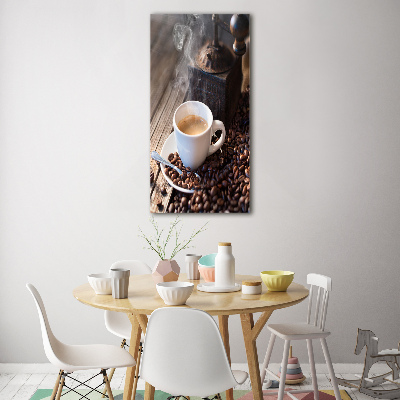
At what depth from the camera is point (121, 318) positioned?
128 inches

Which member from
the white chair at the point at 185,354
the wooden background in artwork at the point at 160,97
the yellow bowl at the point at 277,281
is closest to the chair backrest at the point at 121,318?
the wooden background in artwork at the point at 160,97

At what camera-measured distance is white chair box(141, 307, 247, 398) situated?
1.96 meters

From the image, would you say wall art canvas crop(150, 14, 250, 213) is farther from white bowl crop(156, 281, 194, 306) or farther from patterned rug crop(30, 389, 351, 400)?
white bowl crop(156, 281, 194, 306)

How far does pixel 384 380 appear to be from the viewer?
341cm

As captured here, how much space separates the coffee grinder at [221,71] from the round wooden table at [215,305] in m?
1.46

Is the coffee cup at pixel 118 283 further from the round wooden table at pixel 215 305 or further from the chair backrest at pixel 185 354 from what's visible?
the chair backrest at pixel 185 354

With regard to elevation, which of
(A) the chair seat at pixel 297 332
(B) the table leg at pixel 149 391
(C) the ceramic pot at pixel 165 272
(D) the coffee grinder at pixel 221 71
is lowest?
(B) the table leg at pixel 149 391

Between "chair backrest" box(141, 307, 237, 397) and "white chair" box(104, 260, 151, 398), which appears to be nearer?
"chair backrest" box(141, 307, 237, 397)

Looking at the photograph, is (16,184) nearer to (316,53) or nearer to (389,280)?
(316,53)

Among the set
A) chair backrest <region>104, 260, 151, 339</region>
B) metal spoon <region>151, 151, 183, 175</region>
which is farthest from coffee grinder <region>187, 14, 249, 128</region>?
chair backrest <region>104, 260, 151, 339</region>

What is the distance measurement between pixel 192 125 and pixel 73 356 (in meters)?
1.83

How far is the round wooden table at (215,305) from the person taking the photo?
2199mm

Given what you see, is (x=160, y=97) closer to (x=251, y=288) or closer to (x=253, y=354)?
(x=251, y=288)

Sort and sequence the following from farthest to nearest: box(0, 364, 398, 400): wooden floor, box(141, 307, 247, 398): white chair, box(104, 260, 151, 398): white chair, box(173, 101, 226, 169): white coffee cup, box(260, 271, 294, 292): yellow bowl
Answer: box(173, 101, 226, 169): white coffee cup < box(0, 364, 398, 400): wooden floor < box(104, 260, 151, 398): white chair < box(260, 271, 294, 292): yellow bowl < box(141, 307, 247, 398): white chair
